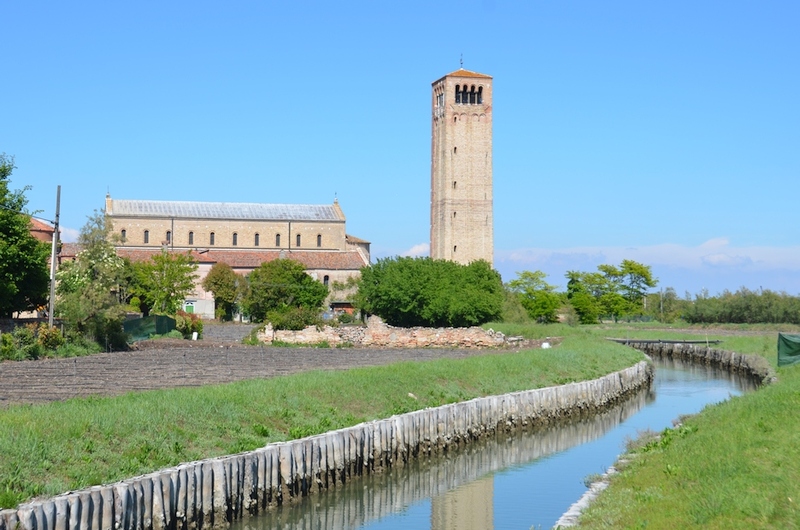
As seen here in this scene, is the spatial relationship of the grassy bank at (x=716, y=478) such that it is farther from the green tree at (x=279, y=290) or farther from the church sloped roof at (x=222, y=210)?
the church sloped roof at (x=222, y=210)

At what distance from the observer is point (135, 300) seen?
73.8m

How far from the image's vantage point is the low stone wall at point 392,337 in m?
55.2

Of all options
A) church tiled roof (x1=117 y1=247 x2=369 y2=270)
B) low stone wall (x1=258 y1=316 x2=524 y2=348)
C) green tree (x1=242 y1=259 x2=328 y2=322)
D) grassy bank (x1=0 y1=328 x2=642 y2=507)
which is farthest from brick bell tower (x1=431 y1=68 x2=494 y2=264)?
grassy bank (x1=0 y1=328 x2=642 y2=507)

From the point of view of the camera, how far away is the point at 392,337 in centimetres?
5838

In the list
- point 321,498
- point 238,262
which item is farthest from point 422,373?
point 238,262

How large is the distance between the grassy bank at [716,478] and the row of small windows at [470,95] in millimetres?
66862

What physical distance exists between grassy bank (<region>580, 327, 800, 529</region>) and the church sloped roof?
3281 inches

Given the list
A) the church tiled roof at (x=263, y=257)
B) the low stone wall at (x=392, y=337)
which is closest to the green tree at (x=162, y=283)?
the church tiled roof at (x=263, y=257)

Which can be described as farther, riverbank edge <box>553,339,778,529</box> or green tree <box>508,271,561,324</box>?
green tree <box>508,271,561,324</box>

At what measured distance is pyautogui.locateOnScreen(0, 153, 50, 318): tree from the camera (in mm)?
41594

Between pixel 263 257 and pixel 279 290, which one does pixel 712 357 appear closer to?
pixel 279 290

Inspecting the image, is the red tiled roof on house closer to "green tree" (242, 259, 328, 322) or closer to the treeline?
"green tree" (242, 259, 328, 322)

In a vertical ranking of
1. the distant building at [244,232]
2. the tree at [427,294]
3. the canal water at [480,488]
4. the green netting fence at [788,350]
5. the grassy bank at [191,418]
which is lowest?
the canal water at [480,488]

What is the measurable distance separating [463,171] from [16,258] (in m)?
47.6
